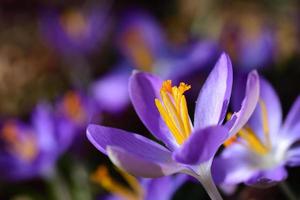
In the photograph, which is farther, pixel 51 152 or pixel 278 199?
pixel 51 152

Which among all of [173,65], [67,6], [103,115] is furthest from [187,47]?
[67,6]

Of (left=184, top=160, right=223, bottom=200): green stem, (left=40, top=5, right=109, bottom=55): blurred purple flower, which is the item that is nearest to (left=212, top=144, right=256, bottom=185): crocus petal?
(left=184, top=160, right=223, bottom=200): green stem

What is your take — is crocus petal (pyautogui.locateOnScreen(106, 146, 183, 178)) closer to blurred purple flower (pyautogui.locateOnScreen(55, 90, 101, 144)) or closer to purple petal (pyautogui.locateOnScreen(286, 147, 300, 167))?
purple petal (pyautogui.locateOnScreen(286, 147, 300, 167))

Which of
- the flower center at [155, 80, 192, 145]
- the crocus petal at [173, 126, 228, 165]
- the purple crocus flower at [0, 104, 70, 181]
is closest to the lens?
the crocus petal at [173, 126, 228, 165]

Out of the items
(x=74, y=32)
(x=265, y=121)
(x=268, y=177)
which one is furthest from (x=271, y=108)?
(x=74, y=32)

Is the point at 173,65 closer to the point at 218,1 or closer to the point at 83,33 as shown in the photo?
the point at 83,33
